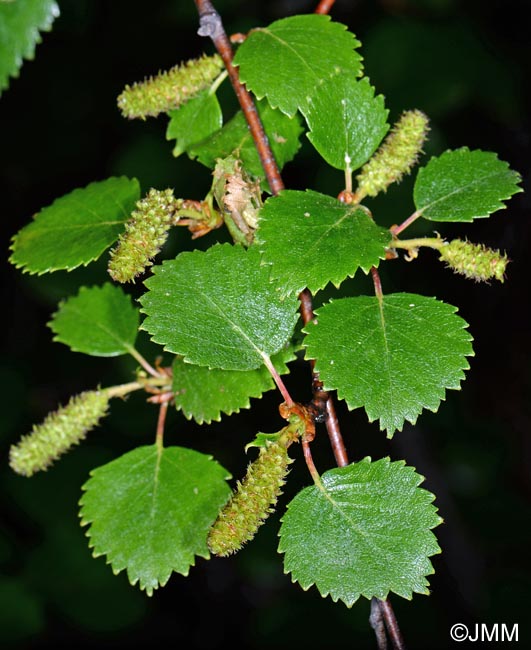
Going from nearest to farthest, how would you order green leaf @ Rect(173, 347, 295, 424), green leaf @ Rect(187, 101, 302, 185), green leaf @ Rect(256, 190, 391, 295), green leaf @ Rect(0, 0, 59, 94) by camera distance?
green leaf @ Rect(256, 190, 391, 295) < green leaf @ Rect(173, 347, 295, 424) < green leaf @ Rect(187, 101, 302, 185) < green leaf @ Rect(0, 0, 59, 94)

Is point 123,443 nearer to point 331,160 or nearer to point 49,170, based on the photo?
point 49,170

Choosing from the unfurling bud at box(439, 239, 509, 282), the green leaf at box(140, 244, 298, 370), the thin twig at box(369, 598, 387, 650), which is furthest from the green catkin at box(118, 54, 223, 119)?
the thin twig at box(369, 598, 387, 650)

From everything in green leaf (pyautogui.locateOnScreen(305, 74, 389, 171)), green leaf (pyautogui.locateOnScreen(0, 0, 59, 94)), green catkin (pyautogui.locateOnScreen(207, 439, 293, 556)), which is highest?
green leaf (pyautogui.locateOnScreen(0, 0, 59, 94))

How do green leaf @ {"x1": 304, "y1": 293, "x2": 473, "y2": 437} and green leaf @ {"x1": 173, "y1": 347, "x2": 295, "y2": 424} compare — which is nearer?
green leaf @ {"x1": 304, "y1": 293, "x2": 473, "y2": 437}

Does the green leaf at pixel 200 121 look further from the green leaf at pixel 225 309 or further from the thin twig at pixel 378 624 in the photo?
the thin twig at pixel 378 624

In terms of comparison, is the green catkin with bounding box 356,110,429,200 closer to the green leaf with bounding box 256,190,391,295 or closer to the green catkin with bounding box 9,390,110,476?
the green leaf with bounding box 256,190,391,295

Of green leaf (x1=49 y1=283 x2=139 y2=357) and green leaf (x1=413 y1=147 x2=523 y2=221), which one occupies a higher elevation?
green leaf (x1=413 y1=147 x2=523 y2=221)

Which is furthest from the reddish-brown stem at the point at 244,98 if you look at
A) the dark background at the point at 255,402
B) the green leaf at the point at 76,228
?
the dark background at the point at 255,402
